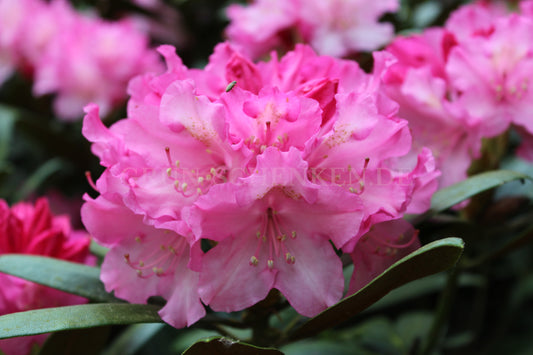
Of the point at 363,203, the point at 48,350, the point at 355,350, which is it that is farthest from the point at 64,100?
the point at 363,203

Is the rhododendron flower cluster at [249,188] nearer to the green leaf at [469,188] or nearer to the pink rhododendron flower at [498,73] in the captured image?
the green leaf at [469,188]

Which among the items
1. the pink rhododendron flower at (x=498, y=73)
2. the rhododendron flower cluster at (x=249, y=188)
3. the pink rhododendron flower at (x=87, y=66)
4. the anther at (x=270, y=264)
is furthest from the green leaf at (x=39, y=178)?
the pink rhododendron flower at (x=498, y=73)

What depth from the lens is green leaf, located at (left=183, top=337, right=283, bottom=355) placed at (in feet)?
2.08

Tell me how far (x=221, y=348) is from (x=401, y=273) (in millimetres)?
223

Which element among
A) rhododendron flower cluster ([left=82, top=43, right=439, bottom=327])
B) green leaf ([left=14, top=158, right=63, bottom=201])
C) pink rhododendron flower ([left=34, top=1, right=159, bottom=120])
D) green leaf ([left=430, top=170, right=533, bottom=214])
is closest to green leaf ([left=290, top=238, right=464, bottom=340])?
rhododendron flower cluster ([left=82, top=43, right=439, bottom=327])

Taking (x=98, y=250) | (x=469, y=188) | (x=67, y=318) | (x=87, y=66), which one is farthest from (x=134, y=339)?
(x=87, y=66)

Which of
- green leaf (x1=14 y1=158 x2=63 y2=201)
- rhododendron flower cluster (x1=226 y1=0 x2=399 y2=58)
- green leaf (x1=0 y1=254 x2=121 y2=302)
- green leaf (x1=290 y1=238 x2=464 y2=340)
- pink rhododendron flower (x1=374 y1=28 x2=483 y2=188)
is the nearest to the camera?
green leaf (x1=290 y1=238 x2=464 y2=340)

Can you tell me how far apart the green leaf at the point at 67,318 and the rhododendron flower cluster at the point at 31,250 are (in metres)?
0.17

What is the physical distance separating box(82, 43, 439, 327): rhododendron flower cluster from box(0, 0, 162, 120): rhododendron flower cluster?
85 centimetres

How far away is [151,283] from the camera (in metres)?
0.78

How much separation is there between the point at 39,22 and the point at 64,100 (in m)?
0.26

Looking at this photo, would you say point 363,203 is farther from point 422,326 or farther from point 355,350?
point 422,326

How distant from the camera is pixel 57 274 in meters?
0.81

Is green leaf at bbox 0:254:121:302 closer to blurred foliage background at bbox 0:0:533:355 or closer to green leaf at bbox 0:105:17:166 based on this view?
blurred foliage background at bbox 0:0:533:355
